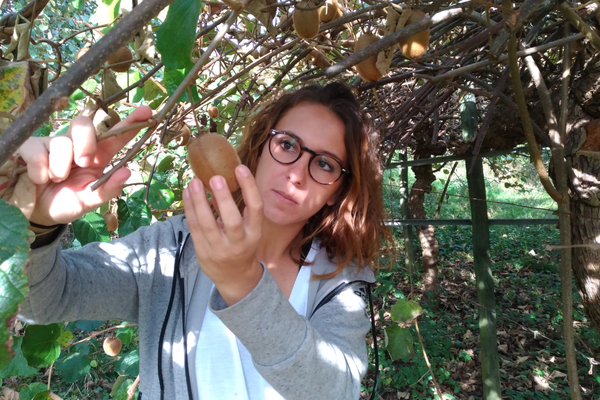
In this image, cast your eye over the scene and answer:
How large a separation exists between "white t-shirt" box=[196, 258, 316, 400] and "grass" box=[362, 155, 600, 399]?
1.04m

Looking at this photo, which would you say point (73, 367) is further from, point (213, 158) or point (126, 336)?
point (213, 158)

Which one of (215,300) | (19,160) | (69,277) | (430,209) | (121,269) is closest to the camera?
(19,160)

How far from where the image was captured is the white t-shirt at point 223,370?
0.98 m

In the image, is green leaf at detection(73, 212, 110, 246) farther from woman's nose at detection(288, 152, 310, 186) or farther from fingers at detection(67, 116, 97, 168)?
fingers at detection(67, 116, 97, 168)

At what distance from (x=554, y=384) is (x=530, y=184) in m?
6.25

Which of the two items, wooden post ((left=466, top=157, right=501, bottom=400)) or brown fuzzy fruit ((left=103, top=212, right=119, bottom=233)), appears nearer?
brown fuzzy fruit ((left=103, top=212, right=119, bottom=233))

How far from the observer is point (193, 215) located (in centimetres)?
60

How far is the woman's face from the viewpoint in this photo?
100 cm

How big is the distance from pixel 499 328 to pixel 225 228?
3.72 meters

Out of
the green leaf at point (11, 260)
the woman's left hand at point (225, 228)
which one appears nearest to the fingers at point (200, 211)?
the woman's left hand at point (225, 228)

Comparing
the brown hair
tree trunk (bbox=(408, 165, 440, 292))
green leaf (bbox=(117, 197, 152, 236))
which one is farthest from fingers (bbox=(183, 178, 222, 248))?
tree trunk (bbox=(408, 165, 440, 292))

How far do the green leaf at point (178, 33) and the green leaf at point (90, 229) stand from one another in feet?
2.88

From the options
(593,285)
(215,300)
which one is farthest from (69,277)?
(593,285)

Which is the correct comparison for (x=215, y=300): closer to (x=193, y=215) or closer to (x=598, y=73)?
(x=193, y=215)
